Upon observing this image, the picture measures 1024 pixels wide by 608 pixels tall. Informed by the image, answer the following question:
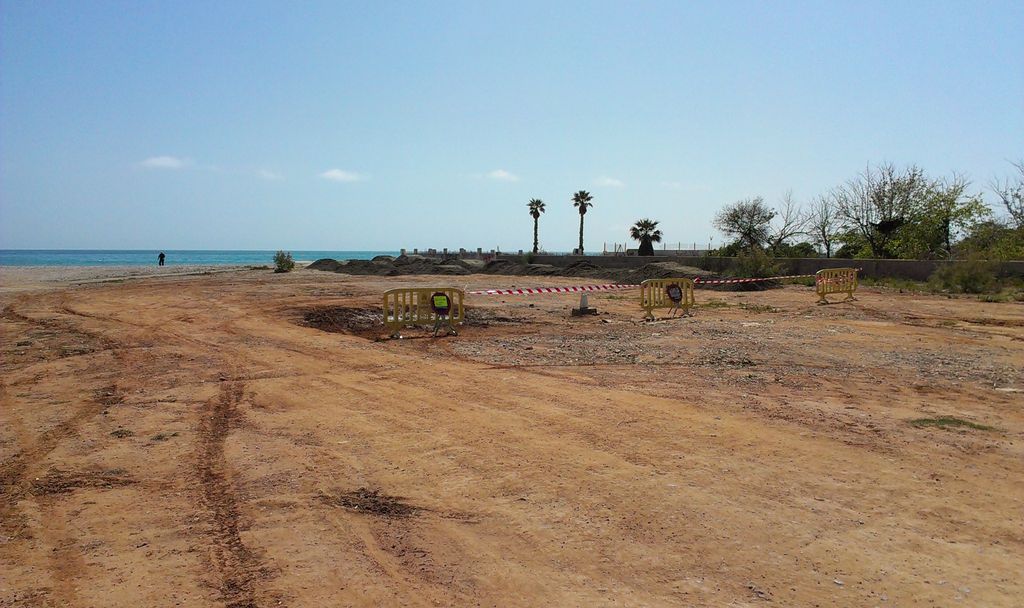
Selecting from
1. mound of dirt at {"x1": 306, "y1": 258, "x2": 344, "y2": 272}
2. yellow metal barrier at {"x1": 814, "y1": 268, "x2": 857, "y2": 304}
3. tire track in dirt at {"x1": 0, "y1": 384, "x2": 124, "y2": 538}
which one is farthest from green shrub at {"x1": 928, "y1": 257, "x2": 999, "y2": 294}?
mound of dirt at {"x1": 306, "y1": 258, "x2": 344, "y2": 272}

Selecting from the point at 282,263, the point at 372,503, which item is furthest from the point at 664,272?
the point at 372,503

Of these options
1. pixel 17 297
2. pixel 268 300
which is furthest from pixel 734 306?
pixel 17 297

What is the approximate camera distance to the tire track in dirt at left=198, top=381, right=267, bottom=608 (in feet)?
13.1

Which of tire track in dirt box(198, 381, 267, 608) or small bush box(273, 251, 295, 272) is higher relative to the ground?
small bush box(273, 251, 295, 272)

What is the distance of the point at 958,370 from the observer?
1098 centimetres

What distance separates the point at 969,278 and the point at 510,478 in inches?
1170

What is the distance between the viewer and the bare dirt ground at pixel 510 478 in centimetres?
413

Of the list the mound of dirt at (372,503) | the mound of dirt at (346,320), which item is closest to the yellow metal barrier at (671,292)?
the mound of dirt at (346,320)

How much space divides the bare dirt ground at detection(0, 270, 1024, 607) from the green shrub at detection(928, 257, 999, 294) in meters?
18.8

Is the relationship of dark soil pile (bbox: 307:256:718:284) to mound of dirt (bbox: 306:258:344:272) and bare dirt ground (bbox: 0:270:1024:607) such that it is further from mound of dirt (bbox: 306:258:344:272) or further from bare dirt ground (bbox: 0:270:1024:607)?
bare dirt ground (bbox: 0:270:1024:607)

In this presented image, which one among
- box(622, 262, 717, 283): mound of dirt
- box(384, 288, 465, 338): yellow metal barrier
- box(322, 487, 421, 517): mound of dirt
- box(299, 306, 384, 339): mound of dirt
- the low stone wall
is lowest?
box(322, 487, 421, 517): mound of dirt

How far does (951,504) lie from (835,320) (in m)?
13.8

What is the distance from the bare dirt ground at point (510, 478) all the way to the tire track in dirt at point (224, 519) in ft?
0.07

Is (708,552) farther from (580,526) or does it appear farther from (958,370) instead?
Answer: (958,370)
